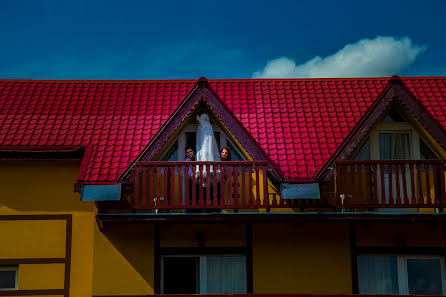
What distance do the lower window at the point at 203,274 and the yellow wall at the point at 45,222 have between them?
166 cm

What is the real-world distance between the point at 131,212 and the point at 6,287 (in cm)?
303

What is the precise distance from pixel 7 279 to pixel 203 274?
4.13 m

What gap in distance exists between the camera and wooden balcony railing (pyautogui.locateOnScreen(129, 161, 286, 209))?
1398 centimetres

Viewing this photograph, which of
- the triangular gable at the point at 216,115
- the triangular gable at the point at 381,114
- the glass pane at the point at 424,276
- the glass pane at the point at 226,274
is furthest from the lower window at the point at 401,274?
the triangular gable at the point at 216,115

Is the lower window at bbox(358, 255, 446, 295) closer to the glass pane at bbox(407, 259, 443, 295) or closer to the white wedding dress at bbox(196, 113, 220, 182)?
the glass pane at bbox(407, 259, 443, 295)

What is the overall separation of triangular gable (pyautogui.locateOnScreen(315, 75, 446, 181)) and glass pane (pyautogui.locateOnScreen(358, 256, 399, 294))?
2.14 meters

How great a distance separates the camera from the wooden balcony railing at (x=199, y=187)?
14.0m

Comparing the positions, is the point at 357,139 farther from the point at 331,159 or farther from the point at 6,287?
the point at 6,287

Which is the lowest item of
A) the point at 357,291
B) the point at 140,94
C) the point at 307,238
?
the point at 357,291

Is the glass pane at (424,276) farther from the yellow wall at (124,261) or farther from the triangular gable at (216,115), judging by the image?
the yellow wall at (124,261)

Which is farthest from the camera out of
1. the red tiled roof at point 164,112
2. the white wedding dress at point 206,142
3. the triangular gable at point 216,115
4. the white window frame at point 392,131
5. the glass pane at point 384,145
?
the glass pane at point 384,145

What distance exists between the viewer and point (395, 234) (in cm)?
1477

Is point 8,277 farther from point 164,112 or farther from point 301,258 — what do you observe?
point 301,258

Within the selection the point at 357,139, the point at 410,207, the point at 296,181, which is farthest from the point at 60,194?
the point at 410,207
